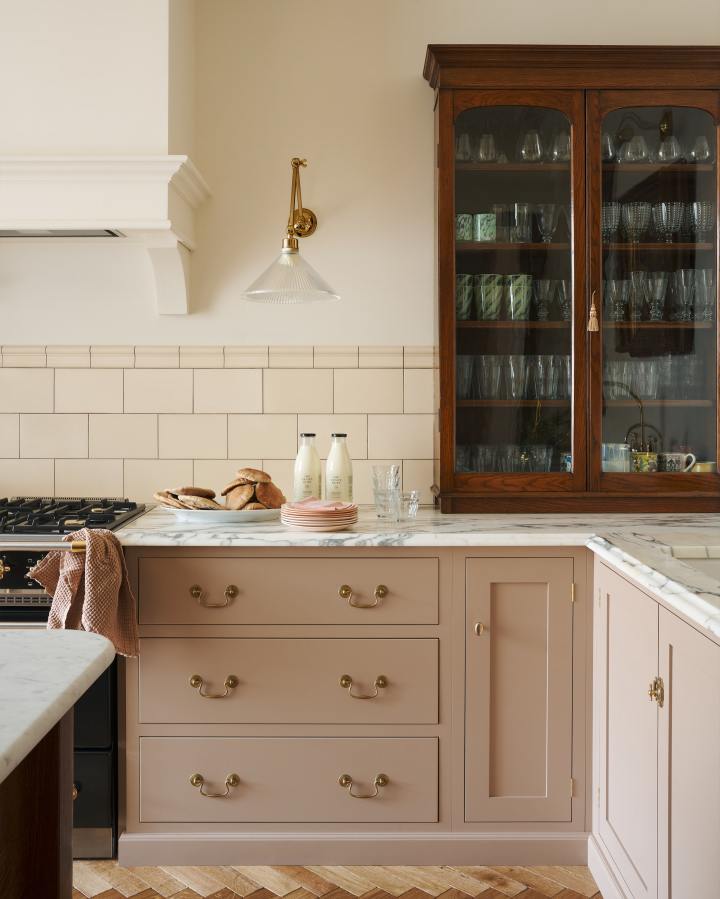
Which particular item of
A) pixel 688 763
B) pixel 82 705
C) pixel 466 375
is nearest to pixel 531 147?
pixel 466 375

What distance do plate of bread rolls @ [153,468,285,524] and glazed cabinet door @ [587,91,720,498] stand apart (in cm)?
100

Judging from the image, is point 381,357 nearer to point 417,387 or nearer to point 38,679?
point 417,387

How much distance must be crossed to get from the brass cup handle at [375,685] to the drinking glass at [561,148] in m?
1.64

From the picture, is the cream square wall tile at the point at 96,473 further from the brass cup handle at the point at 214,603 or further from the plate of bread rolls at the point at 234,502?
the brass cup handle at the point at 214,603

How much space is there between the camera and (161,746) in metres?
2.19

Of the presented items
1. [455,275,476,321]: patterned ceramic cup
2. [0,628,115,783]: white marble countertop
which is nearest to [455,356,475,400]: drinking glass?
[455,275,476,321]: patterned ceramic cup

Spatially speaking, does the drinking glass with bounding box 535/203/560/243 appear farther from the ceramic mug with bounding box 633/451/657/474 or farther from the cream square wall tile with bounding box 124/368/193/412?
the cream square wall tile with bounding box 124/368/193/412

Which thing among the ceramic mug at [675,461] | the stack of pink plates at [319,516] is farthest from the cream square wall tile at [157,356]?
the ceramic mug at [675,461]

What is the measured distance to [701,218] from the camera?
2.56 m

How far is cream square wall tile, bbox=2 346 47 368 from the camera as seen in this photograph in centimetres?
282

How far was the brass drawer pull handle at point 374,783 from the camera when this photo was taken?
2.19 m

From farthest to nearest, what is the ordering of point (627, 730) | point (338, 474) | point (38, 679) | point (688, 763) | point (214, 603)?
point (338, 474)
point (214, 603)
point (627, 730)
point (688, 763)
point (38, 679)

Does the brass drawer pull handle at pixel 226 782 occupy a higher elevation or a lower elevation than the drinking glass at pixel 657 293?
lower

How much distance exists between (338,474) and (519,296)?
2.60ft
